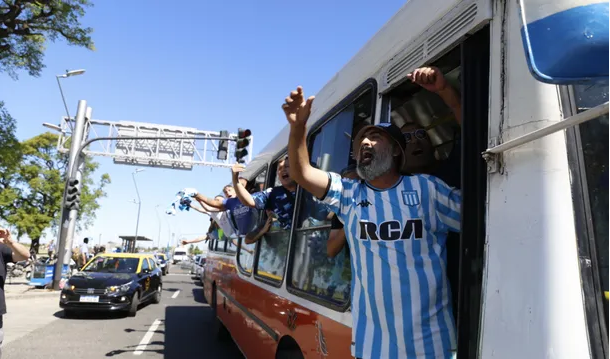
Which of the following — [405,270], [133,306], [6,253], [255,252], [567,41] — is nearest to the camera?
[567,41]

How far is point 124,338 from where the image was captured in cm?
855

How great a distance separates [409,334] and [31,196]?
121 ft

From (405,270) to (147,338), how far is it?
802cm

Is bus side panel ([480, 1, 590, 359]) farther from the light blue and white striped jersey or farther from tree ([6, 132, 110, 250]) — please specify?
tree ([6, 132, 110, 250])

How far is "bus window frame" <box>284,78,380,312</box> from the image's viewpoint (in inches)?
103

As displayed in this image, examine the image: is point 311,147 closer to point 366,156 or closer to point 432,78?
point 366,156

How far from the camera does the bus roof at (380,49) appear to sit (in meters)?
2.17

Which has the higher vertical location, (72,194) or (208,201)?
(72,194)

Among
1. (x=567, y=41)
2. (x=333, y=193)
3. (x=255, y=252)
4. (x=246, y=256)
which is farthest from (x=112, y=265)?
(x=567, y=41)

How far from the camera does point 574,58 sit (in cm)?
119

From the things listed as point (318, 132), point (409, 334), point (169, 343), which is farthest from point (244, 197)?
point (169, 343)

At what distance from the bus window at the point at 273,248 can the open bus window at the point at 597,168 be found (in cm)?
255

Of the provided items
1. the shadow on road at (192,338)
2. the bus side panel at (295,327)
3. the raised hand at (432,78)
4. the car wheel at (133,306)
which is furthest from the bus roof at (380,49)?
the car wheel at (133,306)

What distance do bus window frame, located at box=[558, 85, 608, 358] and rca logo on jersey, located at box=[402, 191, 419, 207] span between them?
66cm
